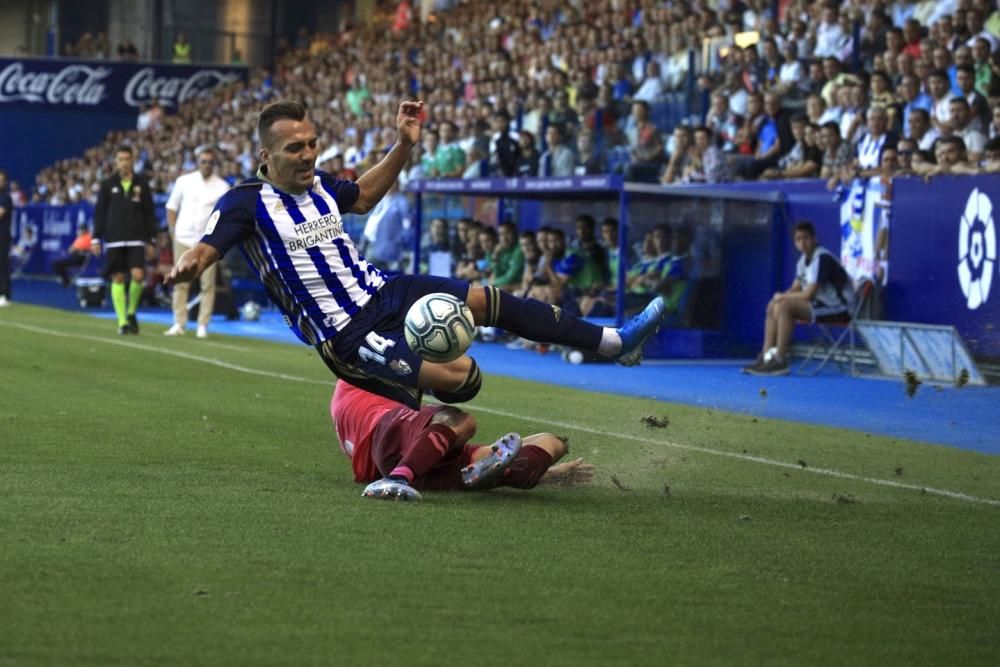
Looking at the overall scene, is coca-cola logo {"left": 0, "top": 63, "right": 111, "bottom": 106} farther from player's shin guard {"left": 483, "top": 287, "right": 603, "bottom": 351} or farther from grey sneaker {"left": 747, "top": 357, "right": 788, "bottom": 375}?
player's shin guard {"left": 483, "top": 287, "right": 603, "bottom": 351}

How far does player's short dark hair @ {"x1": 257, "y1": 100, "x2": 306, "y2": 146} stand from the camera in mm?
7535

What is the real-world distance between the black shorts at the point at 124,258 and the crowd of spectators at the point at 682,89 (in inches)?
210

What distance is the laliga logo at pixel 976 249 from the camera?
14.2 m

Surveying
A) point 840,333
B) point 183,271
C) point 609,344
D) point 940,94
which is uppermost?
point 940,94

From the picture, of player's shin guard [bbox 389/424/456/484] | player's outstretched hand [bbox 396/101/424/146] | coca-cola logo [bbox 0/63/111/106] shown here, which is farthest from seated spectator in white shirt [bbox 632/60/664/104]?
coca-cola logo [bbox 0/63/111/106]

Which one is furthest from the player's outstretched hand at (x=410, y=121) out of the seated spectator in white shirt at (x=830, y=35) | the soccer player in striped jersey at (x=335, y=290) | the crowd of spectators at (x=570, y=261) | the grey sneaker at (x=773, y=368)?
the seated spectator in white shirt at (x=830, y=35)

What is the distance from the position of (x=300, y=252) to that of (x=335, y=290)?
24cm

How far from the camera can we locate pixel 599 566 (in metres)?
5.47

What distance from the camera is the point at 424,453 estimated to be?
22.8 ft

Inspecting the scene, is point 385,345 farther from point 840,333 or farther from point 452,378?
point 840,333

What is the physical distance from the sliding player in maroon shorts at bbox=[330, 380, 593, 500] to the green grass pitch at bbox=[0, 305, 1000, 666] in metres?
0.12

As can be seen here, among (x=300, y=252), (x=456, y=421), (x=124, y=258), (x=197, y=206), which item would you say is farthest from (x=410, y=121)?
(x=124, y=258)

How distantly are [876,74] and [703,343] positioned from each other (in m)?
3.46

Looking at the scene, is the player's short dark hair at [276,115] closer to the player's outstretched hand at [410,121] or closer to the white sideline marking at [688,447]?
the player's outstretched hand at [410,121]
